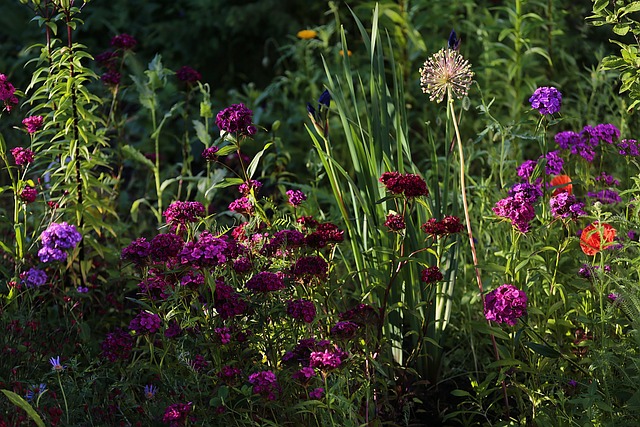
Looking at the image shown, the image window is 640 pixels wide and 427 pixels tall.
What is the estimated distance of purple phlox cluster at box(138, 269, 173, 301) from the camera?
2.60m

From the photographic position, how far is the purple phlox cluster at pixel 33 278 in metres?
3.28

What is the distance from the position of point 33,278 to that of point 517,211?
6.20 ft

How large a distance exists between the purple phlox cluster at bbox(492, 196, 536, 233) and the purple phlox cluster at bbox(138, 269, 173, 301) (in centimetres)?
104

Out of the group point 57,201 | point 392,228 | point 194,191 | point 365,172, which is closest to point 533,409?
point 392,228

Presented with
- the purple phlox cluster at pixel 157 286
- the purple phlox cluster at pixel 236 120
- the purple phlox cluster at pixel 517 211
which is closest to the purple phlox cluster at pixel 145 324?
the purple phlox cluster at pixel 157 286

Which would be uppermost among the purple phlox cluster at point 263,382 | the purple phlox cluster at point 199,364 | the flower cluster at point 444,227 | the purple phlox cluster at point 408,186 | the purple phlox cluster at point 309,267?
the purple phlox cluster at point 408,186

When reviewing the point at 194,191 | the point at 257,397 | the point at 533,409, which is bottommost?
the point at 194,191

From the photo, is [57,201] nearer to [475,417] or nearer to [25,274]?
[25,274]

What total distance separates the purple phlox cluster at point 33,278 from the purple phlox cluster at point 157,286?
0.76 m

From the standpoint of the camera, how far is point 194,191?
207 inches

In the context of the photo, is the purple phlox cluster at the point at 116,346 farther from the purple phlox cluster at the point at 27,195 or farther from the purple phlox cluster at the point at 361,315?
the purple phlox cluster at the point at 27,195

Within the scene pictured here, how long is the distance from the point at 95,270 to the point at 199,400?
4.25ft

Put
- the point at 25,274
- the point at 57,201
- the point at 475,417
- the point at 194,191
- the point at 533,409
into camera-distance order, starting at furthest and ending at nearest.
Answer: the point at 194,191, the point at 57,201, the point at 25,274, the point at 475,417, the point at 533,409

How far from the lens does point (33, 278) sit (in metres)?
3.29
